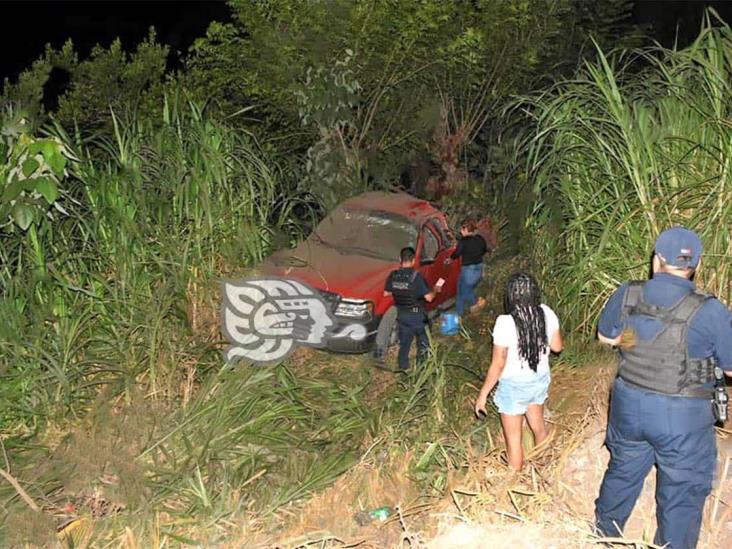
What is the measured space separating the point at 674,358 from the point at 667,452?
448mm

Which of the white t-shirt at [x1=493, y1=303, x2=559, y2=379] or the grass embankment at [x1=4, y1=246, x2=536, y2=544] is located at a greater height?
the white t-shirt at [x1=493, y1=303, x2=559, y2=379]

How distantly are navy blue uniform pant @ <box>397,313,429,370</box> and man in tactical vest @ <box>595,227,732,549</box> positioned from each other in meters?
3.60

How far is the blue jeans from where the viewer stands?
977cm

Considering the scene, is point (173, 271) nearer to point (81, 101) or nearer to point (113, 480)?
point (113, 480)

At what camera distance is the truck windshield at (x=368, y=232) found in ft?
31.2

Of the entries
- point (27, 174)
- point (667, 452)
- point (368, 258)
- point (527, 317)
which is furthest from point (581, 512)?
point (368, 258)

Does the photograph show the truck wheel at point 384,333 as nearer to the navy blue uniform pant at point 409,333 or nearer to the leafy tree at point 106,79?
the navy blue uniform pant at point 409,333

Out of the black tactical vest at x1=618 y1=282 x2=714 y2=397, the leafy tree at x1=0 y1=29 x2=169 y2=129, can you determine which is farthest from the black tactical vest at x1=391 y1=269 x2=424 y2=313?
the leafy tree at x1=0 y1=29 x2=169 y2=129

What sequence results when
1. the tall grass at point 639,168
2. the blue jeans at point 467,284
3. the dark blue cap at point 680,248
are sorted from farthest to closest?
the blue jeans at point 467,284, the tall grass at point 639,168, the dark blue cap at point 680,248

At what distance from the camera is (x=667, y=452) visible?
14.3ft

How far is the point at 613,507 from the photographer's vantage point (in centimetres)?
466

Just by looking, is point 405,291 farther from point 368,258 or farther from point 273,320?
point 368,258

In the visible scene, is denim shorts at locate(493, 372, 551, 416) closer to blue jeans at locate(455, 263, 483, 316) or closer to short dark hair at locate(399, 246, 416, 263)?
short dark hair at locate(399, 246, 416, 263)

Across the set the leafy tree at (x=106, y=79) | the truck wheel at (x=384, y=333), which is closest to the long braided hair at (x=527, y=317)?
the truck wheel at (x=384, y=333)
